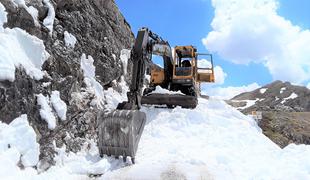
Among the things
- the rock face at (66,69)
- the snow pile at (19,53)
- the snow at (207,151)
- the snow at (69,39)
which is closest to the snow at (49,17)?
the rock face at (66,69)

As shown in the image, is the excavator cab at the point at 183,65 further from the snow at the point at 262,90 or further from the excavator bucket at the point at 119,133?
the snow at the point at 262,90

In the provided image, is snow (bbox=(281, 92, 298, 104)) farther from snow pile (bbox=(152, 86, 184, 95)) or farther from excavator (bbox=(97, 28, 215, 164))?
snow pile (bbox=(152, 86, 184, 95))

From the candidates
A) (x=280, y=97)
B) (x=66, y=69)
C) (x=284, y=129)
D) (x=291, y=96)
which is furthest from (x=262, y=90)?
(x=66, y=69)

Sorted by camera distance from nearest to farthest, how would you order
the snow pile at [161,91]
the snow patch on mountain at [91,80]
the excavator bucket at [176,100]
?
the snow patch on mountain at [91,80], the excavator bucket at [176,100], the snow pile at [161,91]

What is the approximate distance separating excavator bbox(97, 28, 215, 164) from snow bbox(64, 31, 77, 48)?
2518 mm

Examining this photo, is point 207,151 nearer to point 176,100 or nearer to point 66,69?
point 176,100

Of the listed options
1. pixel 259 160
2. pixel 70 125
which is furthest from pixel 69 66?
pixel 259 160

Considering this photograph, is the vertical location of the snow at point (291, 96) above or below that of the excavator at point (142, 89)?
above

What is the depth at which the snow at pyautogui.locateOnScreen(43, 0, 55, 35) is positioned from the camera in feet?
41.0

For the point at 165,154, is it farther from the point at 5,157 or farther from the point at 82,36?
the point at 82,36

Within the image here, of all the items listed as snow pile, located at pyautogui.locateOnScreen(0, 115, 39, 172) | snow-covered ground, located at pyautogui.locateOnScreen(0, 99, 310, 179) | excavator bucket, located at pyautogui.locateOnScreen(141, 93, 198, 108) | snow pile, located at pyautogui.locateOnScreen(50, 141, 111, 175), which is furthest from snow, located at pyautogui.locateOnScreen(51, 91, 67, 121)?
excavator bucket, located at pyautogui.locateOnScreen(141, 93, 198, 108)

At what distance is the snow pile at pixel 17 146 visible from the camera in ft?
27.1

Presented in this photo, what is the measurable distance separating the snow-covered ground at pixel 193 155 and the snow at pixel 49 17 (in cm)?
401

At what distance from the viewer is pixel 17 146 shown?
347 inches
